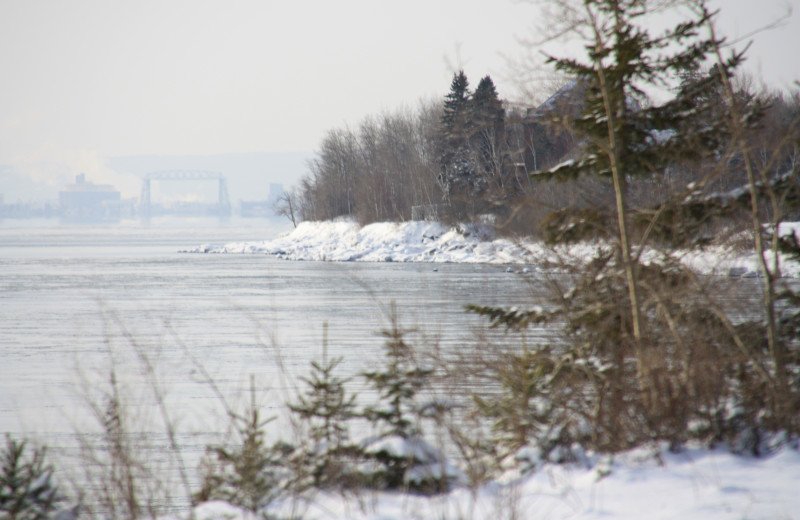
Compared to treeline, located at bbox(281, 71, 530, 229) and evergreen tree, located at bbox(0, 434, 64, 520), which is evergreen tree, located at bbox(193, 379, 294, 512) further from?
treeline, located at bbox(281, 71, 530, 229)

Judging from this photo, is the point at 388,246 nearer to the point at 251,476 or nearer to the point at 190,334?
the point at 190,334

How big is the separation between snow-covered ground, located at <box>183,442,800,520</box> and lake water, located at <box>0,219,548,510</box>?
121cm

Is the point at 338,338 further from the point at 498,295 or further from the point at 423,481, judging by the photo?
the point at 423,481

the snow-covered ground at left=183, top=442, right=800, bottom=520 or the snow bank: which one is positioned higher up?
the snow bank

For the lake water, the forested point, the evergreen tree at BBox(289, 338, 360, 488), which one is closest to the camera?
the evergreen tree at BBox(289, 338, 360, 488)

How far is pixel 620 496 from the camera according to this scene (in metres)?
5.65

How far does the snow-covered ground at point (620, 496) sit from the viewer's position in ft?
17.2

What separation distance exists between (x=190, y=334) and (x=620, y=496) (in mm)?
13625

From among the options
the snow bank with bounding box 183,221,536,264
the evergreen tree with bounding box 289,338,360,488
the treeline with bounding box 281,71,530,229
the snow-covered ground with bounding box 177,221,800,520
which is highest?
the treeline with bounding box 281,71,530,229

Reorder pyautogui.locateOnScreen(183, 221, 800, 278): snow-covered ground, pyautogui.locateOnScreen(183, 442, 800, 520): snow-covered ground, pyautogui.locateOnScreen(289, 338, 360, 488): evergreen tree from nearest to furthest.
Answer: pyautogui.locateOnScreen(183, 442, 800, 520): snow-covered ground → pyautogui.locateOnScreen(289, 338, 360, 488): evergreen tree → pyautogui.locateOnScreen(183, 221, 800, 278): snow-covered ground

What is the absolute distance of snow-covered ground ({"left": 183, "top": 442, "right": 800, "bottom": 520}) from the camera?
523 centimetres

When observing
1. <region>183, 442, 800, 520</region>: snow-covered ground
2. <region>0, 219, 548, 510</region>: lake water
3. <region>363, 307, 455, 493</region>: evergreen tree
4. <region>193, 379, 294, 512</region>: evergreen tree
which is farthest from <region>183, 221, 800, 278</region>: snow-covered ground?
<region>193, 379, 294, 512</region>: evergreen tree

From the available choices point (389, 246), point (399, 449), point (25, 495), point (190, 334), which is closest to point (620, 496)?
point (399, 449)

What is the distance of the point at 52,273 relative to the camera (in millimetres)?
37688
